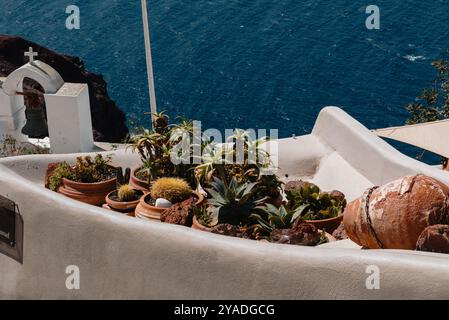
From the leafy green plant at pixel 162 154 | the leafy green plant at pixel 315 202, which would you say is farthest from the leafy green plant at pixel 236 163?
the leafy green plant at pixel 315 202

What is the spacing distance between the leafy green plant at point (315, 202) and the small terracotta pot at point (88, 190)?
2517mm

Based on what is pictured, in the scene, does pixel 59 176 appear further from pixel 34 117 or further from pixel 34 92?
pixel 34 92

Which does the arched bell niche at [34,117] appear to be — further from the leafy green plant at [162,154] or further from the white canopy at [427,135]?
the white canopy at [427,135]

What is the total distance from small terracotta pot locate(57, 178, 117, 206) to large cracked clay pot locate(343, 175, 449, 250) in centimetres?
405

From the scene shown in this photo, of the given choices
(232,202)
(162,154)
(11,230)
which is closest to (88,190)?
(162,154)

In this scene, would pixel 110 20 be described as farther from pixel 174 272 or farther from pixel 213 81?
pixel 174 272

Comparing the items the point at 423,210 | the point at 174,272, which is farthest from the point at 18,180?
the point at 423,210

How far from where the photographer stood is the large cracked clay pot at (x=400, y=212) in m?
7.71

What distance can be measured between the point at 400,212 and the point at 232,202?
250 cm

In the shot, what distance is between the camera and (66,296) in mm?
8531

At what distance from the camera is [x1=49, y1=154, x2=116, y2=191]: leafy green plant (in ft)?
36.6

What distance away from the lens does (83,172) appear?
36.6 ft

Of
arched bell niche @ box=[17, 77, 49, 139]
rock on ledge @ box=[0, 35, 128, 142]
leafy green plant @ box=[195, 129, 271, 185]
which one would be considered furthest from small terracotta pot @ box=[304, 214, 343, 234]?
rock on ledge @ box=[0, 35, 128, 142]

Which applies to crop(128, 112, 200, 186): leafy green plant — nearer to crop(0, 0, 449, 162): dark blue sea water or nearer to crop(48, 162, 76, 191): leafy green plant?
crop(48, 162, 76, 191): leafy green plant
